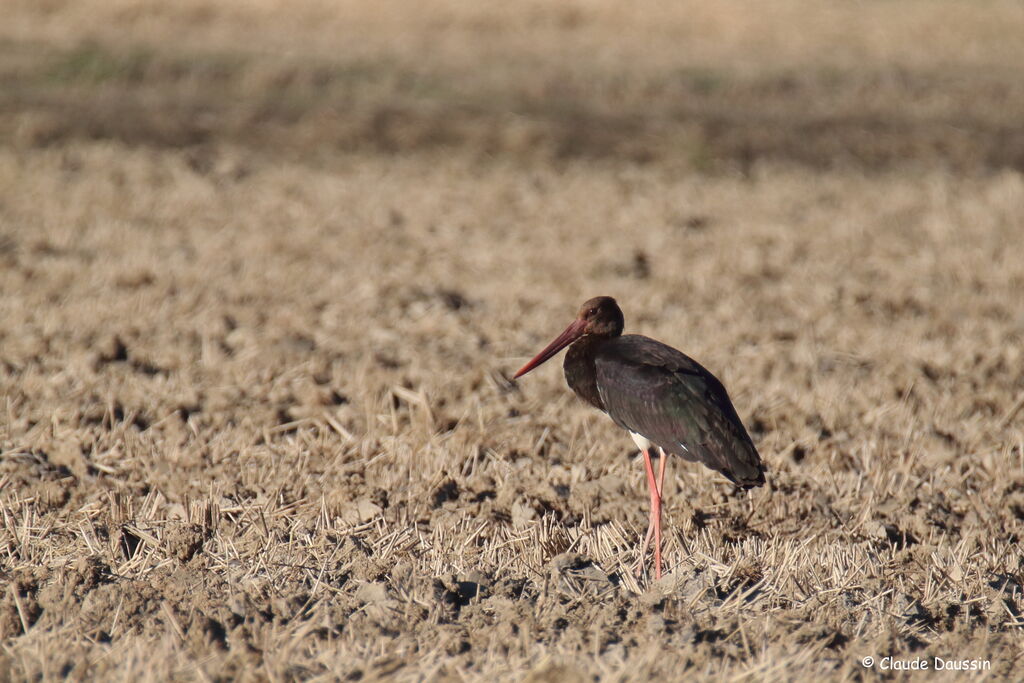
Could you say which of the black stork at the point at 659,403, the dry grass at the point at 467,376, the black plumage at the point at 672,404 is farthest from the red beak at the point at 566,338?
the dry grass at the point at 467,376

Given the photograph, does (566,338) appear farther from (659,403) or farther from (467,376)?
(467,376)

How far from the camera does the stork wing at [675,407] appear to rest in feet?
15.0

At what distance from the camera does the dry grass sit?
160 inches

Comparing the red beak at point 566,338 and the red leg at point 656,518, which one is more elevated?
the red beak at point 566,338

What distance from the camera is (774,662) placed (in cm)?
381

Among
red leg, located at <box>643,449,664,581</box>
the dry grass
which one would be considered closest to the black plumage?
red leg, located at <box>643,449,664,581</box>

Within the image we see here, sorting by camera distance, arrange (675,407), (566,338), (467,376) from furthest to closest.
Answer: (467,376) → (566,338) → (675,407)

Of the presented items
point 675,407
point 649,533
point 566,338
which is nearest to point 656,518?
point 649,533

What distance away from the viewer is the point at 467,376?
263 inches

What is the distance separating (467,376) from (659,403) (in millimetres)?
2113

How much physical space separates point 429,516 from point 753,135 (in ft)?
31.6

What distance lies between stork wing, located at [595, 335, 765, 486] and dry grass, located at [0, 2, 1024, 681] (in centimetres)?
40

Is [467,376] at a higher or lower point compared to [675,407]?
lower

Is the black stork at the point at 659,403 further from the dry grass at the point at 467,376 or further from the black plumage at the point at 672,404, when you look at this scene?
the dry grass at the point at 467,376
